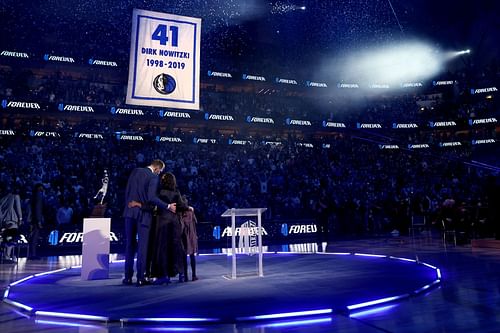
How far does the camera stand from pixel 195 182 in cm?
1855

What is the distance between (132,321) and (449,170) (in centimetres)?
2671

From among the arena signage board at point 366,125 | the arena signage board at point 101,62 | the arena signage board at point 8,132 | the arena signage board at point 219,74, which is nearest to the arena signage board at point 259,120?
the arena signage board at point 219,74

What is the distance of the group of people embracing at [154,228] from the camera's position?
5.02 meters

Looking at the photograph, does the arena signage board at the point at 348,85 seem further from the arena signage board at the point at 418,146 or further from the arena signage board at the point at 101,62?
the arena signage board at the point at 101,62

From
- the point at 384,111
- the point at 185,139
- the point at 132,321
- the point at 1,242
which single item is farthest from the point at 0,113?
the point at 384,111

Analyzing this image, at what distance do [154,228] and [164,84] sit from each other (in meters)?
2.51

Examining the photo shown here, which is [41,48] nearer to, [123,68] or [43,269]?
[123,68]

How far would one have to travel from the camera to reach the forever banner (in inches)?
245

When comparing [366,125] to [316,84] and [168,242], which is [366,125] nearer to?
[316,84]

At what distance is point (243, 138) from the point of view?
88.0 feet

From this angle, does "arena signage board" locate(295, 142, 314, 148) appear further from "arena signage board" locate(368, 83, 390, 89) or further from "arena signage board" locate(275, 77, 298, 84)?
"arena signage board" locate(368, 83, 390, 89)

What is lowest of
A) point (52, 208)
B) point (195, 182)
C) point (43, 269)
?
point (43, 269)

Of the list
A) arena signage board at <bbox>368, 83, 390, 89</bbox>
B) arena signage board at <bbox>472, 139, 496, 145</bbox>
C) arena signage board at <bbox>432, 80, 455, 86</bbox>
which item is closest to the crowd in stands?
arena signage board at <bbox>472, 139, 496, 145</bbox>

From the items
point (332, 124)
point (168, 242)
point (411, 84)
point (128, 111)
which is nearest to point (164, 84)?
point (168, 242)
